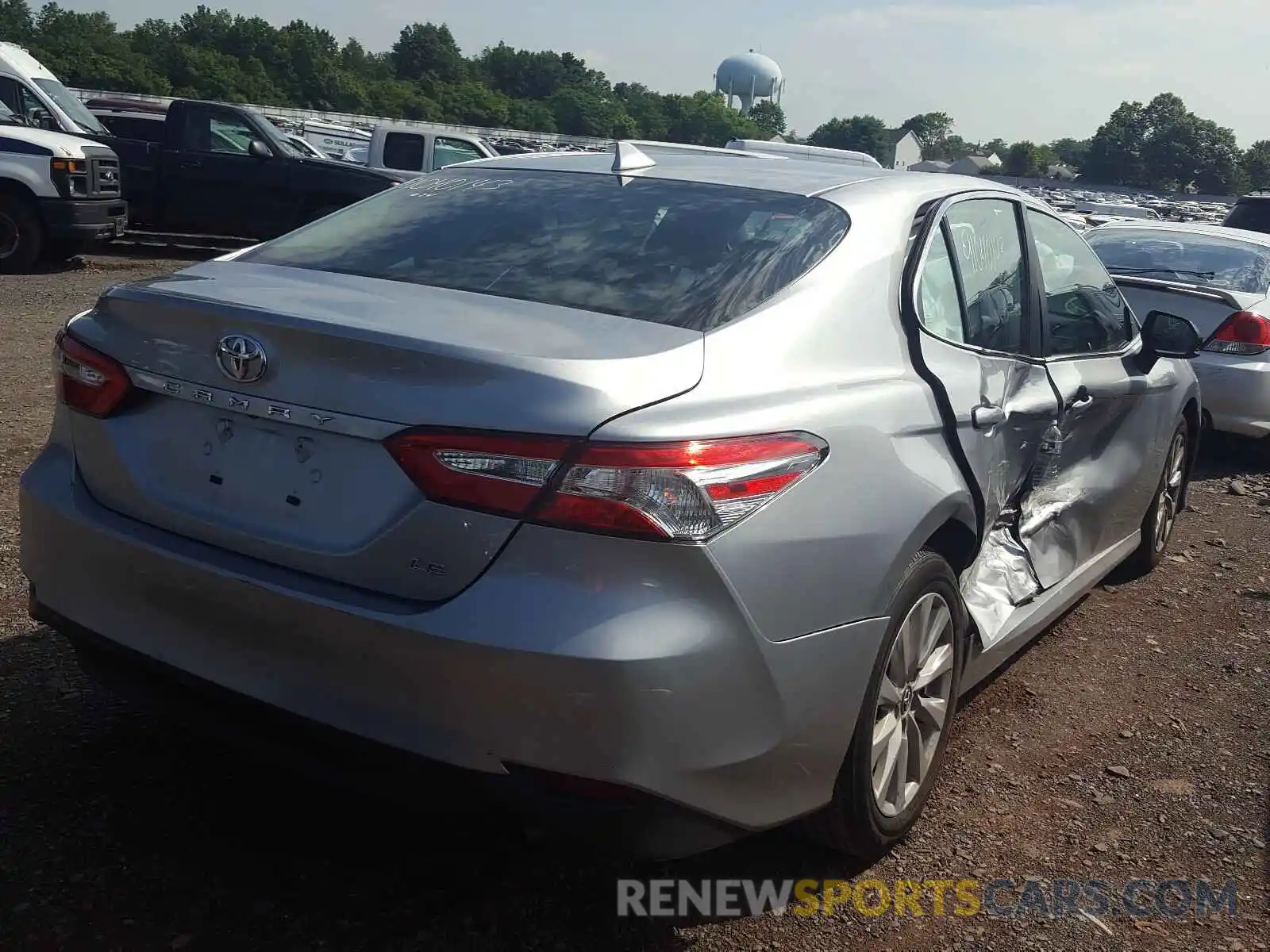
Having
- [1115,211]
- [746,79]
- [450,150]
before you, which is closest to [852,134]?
[746,79]

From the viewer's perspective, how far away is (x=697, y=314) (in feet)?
8.42

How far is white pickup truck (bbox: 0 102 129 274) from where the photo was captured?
40.2 ft

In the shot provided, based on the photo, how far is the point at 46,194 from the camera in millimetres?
12344

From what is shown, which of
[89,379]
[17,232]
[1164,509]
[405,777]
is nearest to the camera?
[405,777]

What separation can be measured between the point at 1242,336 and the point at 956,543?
17.0ft

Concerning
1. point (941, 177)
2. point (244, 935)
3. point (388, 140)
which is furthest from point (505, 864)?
point (388, 140)

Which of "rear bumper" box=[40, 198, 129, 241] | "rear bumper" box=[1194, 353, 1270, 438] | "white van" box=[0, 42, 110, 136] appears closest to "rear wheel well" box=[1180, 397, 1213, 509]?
"rear bumper" box=[1194, 353, 1270, 438]

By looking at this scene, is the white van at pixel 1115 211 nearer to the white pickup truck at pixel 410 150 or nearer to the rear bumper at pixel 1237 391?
the white pickup truck at pixel 410 150

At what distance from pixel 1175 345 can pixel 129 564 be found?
368cm

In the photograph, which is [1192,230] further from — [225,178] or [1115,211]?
[1115,211]

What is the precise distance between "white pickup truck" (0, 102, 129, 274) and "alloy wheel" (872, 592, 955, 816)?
11775mm

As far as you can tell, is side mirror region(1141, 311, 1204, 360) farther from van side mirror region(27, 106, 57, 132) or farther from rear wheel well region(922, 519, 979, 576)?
van side mirror region(27, 106, 57, 132)

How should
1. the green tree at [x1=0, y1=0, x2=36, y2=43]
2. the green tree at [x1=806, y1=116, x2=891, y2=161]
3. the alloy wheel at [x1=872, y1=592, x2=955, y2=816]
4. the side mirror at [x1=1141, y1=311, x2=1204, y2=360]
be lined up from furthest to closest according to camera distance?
1. the green tree at [x1=806, y1=116, x2=891, y2=161]
2. the green tree at [x1=0, y1=0, x2=36, y2=43]
3. the side mirror at [x1=1141, y1=311, x2=1204, y2=360]
4. the alloy wheel at [x1=872, y1=592, x2=955, y2=816]

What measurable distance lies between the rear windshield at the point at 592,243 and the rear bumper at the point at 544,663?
0.65 m
